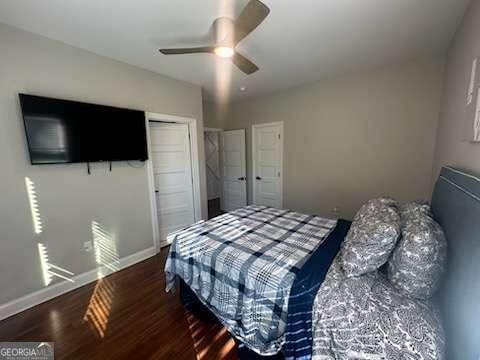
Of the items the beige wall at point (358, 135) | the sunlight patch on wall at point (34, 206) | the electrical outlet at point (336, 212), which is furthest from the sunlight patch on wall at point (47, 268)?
the electrical outlet at point (336, 212)

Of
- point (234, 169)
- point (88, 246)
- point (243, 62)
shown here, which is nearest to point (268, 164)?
point (234, 169)

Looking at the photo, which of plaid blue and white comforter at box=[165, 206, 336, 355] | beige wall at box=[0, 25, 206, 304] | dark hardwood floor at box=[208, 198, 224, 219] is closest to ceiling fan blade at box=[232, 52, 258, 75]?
beige wall at box=[0, 25, 206, 304]

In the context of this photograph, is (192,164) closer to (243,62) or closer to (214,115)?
(214,115)

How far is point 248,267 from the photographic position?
4.58ft

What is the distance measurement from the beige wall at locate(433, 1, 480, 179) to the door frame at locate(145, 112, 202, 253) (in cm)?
308

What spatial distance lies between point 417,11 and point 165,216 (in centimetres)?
369

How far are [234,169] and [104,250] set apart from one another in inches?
112

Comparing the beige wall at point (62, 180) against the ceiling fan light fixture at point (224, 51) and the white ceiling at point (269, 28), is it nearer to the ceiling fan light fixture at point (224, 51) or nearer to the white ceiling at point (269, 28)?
the white ceiling at point (269, 28)

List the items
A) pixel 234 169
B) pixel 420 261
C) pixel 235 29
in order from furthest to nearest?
pixel 234 169 < pixel 235 29 < pixel 420 261

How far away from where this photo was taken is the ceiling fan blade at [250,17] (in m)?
1.28

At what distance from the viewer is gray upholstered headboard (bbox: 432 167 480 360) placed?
2.43 ft

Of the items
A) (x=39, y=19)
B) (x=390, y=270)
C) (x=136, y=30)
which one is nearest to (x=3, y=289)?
(x=39, y=19)

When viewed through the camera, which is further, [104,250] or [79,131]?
[104,250]

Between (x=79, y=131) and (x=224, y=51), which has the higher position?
(x=224, y=51)
